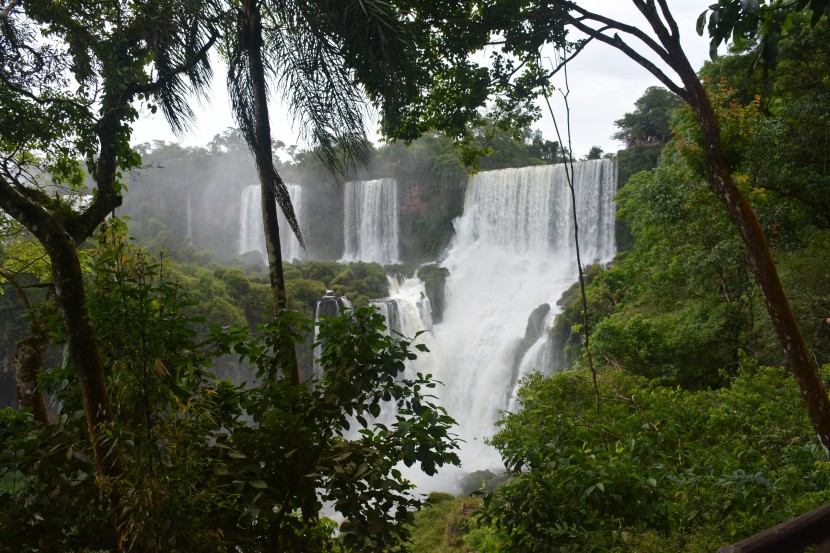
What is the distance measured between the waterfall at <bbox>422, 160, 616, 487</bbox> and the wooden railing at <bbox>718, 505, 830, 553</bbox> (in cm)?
1254

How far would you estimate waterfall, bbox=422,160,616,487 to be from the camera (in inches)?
600

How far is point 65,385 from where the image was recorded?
2.18m

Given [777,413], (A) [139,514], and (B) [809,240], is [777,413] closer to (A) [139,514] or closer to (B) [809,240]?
(B) [809,240]

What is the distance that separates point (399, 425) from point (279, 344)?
74cm

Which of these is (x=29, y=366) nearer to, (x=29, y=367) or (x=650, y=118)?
(x=29, y=367)

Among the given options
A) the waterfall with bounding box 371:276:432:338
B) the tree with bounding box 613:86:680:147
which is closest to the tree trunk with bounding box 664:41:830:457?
the waterfall with bounding box 371:276:432:338

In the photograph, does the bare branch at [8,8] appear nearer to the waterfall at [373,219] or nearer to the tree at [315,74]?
the tree at [315,74]

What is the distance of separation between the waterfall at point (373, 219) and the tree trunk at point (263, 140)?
69.9 ft

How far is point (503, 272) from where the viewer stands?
824 inches

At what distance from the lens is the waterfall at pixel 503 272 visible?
15.2 metres

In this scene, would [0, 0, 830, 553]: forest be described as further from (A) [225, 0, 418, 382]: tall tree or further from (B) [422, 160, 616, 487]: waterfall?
(B) [422, 160, 616, 487]: waterfall

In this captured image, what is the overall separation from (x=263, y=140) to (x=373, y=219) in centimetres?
2186

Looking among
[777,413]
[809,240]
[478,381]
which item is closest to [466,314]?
[478,381]

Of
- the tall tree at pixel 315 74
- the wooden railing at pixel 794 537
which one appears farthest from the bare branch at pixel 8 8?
the wooden railing at pixel 794 537
